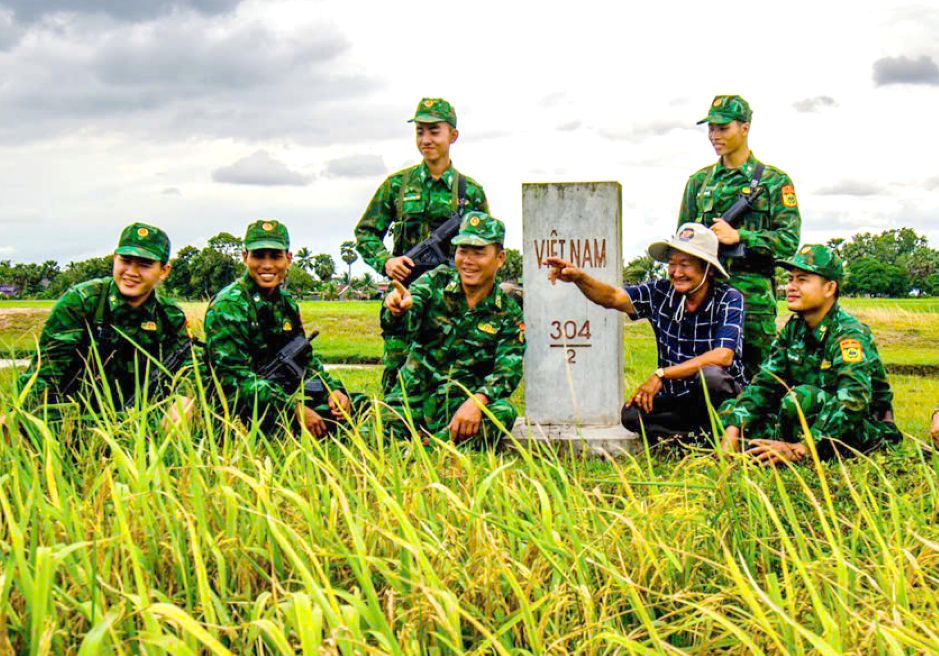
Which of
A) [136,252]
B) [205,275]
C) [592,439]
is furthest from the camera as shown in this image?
[205,275]

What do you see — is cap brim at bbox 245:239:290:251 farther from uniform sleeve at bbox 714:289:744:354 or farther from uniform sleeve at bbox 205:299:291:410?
uniform sleeve at bbox 714:289:744:354

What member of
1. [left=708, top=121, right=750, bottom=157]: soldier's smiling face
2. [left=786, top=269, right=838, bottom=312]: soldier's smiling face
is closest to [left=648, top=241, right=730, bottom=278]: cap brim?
[left=786, top=269, right=838, bottom=312]: soldier's smiling face

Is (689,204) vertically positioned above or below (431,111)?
below

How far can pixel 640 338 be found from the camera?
14.7 meters

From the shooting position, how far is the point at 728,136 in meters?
5.36

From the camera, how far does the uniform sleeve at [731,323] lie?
464 centimetres

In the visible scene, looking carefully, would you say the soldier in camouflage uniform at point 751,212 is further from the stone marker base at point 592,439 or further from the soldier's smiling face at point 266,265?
the soldier's smiling face at point 266,265

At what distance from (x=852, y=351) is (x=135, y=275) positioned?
3166mm

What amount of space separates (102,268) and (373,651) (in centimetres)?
3341

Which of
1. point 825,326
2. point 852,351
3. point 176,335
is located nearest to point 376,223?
point 176,335

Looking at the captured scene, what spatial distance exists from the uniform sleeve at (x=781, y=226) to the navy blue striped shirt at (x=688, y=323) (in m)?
0.55

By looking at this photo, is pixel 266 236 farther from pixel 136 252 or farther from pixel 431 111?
pixel 431 111

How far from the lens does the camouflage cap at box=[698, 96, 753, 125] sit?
531 cm

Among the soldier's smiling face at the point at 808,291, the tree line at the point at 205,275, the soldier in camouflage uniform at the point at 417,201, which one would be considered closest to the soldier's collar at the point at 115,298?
the soldier in camouflage uniform at the point at 417,201
